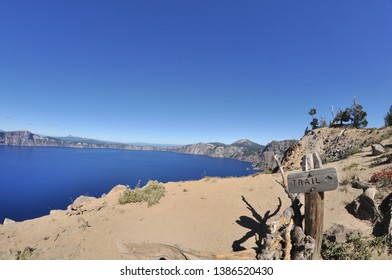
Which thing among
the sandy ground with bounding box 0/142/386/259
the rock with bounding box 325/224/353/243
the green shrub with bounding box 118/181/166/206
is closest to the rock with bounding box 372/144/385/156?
the sandy ground with bounding box 0/142/386/259

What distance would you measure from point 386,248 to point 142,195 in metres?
13.2

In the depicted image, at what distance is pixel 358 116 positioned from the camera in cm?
3947

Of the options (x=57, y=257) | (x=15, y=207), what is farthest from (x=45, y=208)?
(x=57, y=257)

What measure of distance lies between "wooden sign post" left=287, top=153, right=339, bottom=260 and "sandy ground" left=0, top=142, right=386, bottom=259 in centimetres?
349

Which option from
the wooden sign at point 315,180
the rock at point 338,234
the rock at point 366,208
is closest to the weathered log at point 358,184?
the rock at point 366,208

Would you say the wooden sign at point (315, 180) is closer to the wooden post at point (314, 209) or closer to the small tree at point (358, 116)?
the wooden post at point (314, 209)

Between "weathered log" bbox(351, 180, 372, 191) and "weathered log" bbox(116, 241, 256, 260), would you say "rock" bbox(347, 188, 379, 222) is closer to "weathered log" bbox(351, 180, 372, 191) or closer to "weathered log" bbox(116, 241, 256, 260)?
"weathered log" bbox(351, 180, 372, 191)

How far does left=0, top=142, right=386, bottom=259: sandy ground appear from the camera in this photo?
9.30m

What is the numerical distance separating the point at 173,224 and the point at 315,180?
8734 millimetres

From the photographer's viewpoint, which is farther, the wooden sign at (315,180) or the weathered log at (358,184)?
the weathered log at (358,184)

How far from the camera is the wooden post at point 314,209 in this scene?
5132 millimetres

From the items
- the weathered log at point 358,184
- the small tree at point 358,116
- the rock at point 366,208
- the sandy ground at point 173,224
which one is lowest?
the sandy ground at point 173,224

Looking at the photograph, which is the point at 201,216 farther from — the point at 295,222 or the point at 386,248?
the point at 386,248

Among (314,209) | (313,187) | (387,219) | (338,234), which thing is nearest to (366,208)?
(387,219)
